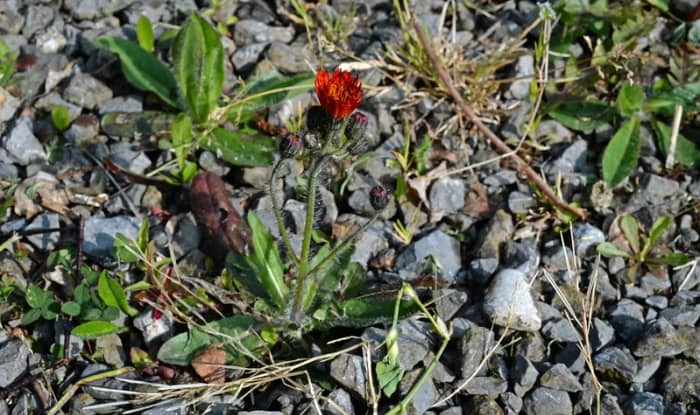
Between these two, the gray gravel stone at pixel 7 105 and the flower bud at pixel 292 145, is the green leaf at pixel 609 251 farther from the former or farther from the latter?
the gray gravel stone at pixel 7 105

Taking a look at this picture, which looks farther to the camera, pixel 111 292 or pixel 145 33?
pixel 145 33

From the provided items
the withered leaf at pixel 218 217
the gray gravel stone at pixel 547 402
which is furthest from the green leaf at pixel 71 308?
the gray gravel stone at pixel 547 402

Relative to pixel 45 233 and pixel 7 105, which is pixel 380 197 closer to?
pixel 45 233

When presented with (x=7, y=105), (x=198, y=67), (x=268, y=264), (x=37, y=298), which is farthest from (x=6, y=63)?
(x=268, y=264)

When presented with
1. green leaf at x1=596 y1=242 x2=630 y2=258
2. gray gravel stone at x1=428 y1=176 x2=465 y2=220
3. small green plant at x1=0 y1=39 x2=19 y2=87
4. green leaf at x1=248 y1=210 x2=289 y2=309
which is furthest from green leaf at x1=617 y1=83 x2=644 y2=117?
small green plant at x1=0 y1=39 x2=19 y2=87

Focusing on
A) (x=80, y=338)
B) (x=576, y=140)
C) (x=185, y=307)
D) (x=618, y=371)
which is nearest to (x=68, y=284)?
(x=80, y=338)

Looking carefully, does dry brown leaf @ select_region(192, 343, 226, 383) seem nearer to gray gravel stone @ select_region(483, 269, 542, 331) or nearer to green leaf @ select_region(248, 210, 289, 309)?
green leaf @ select_region(248, 210, 289, 309)
